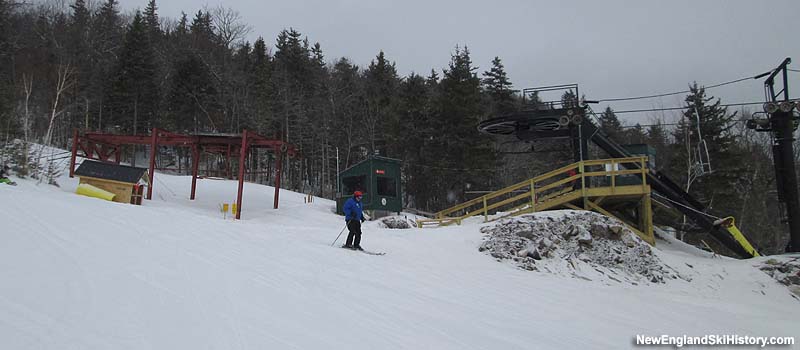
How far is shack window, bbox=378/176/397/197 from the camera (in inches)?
831

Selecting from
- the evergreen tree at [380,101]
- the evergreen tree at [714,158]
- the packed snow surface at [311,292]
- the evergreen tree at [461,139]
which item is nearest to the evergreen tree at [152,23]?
the evergreen tree at [380,101]

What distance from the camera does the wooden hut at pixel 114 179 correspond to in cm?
1573

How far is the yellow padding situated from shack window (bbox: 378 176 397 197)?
37.0ft

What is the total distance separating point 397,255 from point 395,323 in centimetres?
499

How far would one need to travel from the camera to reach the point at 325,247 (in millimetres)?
9914

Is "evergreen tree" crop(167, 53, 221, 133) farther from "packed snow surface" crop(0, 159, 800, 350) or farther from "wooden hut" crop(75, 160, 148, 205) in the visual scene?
"packed snow surface" crop(0, 159, 800, 350)

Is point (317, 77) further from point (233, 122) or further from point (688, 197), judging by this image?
point (688, 197)

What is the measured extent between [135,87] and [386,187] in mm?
28015

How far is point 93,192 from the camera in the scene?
15.3m

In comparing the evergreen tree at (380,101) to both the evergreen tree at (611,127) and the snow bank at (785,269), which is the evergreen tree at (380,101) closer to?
the evergreen tree at (611,127)

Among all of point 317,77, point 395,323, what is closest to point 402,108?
point 317,77

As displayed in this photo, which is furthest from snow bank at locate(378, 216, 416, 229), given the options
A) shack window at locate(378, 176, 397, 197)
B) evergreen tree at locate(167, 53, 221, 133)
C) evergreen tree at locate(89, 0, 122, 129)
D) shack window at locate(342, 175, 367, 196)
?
evergreen tree at locate(89, 0, 122, 129)

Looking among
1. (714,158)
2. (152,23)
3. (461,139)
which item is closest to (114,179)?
(461,139)

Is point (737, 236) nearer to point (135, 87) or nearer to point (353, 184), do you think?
point (353, 184)
